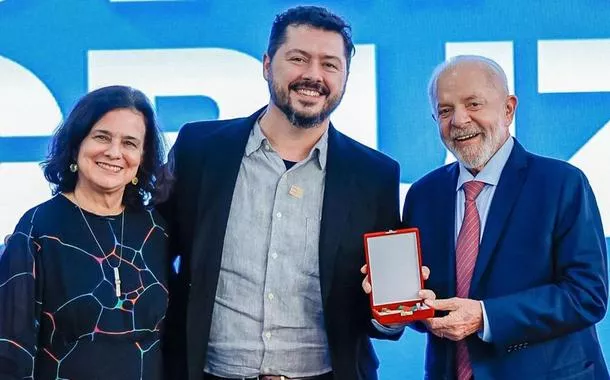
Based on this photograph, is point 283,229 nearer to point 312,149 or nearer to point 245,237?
point 245,237

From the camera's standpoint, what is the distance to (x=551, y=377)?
7.78 ft

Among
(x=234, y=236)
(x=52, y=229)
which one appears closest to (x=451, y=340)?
(x=234, y=236)

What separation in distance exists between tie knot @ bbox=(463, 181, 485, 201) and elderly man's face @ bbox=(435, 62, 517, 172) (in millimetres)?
46

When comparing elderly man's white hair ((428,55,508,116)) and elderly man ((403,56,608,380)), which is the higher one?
elderly man's white hair ((428,55,508,116))

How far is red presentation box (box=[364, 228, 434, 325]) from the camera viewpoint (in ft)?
7.89

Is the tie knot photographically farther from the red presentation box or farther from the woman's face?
the woman's face

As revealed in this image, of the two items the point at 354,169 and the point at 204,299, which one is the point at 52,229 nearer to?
the point at 204,299

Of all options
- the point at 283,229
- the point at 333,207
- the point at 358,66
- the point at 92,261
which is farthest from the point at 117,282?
the point at 358,66

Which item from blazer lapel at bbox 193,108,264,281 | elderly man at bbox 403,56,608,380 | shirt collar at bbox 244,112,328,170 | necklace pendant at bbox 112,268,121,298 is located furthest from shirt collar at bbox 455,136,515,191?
necklace pendant at bbox 112,268,121,298

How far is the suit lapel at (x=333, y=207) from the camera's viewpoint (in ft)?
8.41

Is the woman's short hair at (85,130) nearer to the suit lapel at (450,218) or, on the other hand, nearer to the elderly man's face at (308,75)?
the elderly man's face at (308,75)

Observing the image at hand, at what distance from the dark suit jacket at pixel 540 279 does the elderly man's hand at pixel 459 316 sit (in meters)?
0.04

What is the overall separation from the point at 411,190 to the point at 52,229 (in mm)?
1112

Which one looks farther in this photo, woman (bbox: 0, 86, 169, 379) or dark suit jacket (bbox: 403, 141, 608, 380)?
dark suit jacket (bbox: 403, 141, 608, 380)
